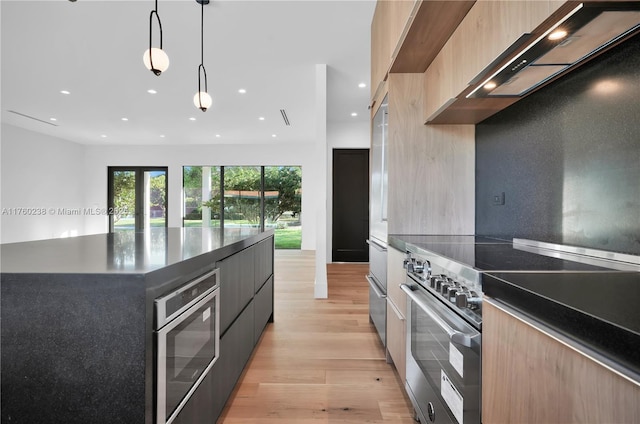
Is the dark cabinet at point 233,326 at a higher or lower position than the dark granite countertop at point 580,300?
lower

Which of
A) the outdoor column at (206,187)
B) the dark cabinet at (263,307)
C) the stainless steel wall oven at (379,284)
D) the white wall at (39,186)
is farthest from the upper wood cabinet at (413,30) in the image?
the white wall at (39,186)

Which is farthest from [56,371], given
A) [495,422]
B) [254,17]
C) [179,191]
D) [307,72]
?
[179,191]

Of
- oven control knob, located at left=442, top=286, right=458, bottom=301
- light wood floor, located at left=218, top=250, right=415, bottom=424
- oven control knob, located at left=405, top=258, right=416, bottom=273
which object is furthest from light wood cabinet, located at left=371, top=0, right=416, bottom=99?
light wood floor, located at left=218, top=250, right=415, bottom=424

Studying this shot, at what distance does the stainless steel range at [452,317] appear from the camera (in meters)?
0.90

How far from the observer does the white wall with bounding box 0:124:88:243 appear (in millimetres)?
6309

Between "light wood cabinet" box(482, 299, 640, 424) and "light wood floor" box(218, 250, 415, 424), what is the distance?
3.08 ft

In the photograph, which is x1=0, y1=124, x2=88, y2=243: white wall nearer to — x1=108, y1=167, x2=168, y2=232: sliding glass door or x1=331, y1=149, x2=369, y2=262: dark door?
x1=108, y1=167, x2=168, y2=232: sliding glass door

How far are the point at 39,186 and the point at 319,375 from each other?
8483mm

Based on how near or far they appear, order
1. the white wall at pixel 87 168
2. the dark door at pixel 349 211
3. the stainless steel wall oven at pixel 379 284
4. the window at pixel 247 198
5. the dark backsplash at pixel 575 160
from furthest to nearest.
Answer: the window at pixel 247 198 → the white wall at pixel 87 168 → the dark door at pixel 349 211 → the stainless steel wall oven at pixel 379 284 → the dark backsplash at pixel 575 160

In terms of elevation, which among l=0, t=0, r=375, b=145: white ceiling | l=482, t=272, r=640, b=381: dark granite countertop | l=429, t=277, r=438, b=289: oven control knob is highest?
l=0, t=0, r=375, b=145: white ceiling

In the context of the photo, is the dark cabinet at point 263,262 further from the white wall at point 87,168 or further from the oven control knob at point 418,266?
the white wall at point 87,168

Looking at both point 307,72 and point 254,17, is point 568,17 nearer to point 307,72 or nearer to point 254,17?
point 254,17

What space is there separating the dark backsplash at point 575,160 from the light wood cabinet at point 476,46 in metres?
0.24

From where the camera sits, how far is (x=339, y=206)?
19.8 feet
